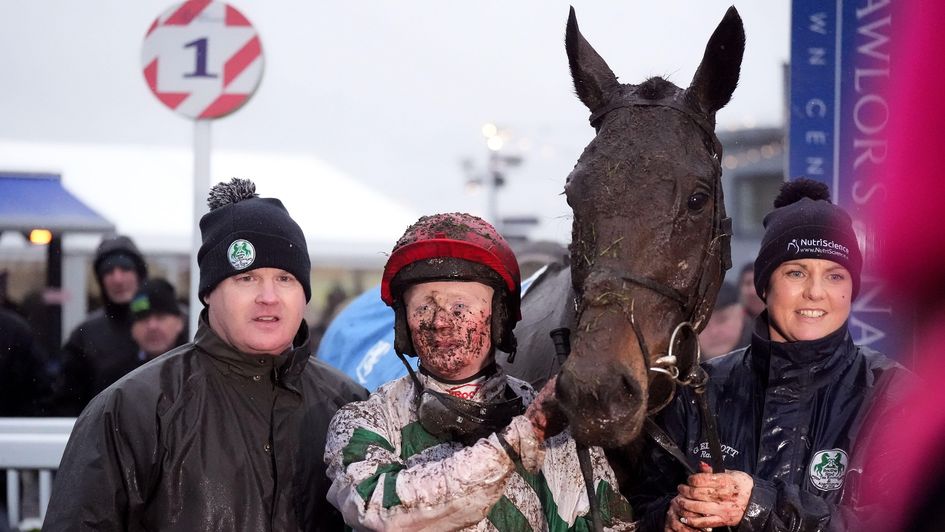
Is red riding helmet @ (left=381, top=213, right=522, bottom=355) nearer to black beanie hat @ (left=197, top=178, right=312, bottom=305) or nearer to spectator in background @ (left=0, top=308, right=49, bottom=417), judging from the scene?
black beanie hat @ (left=197, top=178, right=312, bottom=305)

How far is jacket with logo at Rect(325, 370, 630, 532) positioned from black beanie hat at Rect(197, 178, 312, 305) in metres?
0.66

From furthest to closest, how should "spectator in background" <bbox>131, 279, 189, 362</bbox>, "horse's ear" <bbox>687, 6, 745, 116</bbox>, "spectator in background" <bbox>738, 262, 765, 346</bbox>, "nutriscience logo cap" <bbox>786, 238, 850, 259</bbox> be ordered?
"spectator in background" <bbox>738, 262, 765, 346</bbox> → "spectator in background" <bbox>131, 279, 189, 362</bbox> → "nutriscience logo cap" <bbox>786, 238, 850, 259</bbox> → "horse's ear" <bbox>687, 6, 745, 116</bbox>

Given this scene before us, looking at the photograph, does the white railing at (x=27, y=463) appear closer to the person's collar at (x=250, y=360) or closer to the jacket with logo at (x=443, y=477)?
the person's collar at (x=250, y=360)

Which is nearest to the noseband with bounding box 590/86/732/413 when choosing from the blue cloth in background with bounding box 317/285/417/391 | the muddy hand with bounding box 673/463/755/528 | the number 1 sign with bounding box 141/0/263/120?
the muddy hand with bounding box 673/463/755/528

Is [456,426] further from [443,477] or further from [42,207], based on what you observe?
[42,207]

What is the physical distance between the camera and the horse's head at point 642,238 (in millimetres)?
2383

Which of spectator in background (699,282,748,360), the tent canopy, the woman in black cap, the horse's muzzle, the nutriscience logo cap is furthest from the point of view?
the tent canopy

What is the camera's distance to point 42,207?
11.0 m

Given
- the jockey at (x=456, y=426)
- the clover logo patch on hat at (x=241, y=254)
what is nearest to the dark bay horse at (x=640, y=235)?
the jockey at (x=456, y=426)

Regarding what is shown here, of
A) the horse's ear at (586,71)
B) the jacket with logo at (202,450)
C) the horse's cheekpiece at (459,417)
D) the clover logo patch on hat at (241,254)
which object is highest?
the horse's ear at (586,71)

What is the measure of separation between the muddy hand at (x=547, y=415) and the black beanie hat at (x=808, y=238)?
1.05 m

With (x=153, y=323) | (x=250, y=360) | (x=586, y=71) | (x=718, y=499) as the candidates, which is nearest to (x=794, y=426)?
(x=718, y=499)

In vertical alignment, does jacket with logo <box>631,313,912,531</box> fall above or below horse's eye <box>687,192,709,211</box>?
below

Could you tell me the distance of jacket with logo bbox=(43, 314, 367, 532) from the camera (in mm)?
2900
